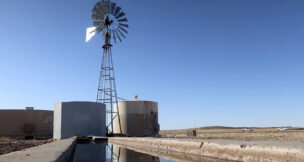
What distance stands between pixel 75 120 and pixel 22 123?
11.4 metres

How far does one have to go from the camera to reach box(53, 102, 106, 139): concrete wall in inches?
928

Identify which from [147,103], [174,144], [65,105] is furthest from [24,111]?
[174,144]

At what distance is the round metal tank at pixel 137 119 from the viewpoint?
2905 cm

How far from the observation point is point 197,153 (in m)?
6.60

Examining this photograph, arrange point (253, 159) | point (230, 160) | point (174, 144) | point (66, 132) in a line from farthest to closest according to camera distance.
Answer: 1. point (66, 132)
2. point (174, 144)
3. point (230, 160)
4. point (253, 159)

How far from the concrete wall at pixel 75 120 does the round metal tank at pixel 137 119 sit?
5086mm

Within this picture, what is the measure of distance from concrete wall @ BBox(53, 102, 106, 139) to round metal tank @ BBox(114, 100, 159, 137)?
5086mm

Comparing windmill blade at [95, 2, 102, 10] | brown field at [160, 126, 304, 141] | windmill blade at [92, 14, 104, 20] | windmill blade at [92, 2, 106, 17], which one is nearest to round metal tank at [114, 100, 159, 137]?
brown field at [160, 126, 304, 141]

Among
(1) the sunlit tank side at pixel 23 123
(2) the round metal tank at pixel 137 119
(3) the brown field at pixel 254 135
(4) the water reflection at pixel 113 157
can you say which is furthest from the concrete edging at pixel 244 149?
(1) the sunlit tank side at pixel 23 123

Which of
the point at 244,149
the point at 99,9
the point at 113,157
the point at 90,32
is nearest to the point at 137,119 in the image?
the point at 90,32

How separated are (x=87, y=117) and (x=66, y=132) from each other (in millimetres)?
2289

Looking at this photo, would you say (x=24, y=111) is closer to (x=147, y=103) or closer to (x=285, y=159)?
(x=147, y=103)

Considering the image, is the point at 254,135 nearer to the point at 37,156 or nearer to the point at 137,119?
the point at 137,119

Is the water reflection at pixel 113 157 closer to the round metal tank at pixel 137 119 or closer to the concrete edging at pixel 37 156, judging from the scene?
the concrete edging at pixel 37 156
